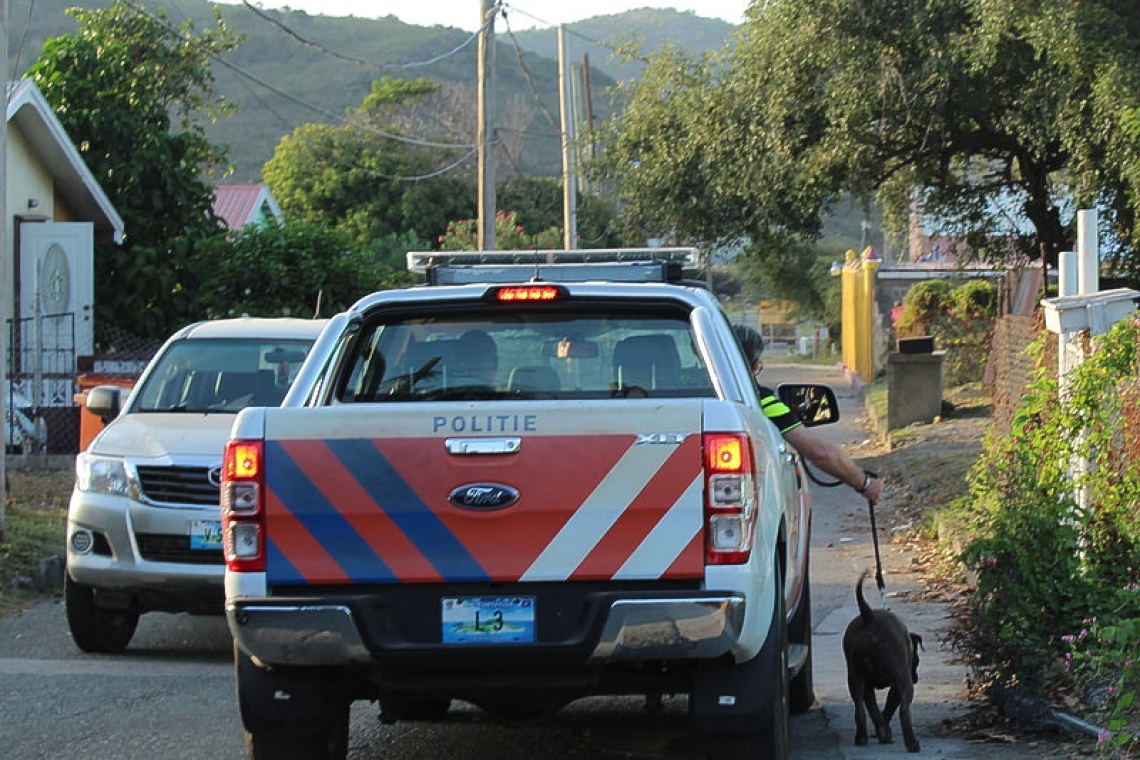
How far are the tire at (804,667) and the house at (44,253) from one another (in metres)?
14.5

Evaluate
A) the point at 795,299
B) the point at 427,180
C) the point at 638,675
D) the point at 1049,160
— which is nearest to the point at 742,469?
the point at 638,675

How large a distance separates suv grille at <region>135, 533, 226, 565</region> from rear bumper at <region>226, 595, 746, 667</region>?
3935mm

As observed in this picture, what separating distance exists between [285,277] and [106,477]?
43.0 ft

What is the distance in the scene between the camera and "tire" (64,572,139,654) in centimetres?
972

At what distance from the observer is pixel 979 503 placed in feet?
33.6

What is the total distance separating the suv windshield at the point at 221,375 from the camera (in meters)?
10.9

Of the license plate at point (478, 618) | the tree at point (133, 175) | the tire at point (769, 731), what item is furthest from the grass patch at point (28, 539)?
the tree at point (133, 175)

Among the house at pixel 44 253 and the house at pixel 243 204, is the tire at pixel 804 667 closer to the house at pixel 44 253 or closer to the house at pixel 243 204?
the house at pixel 44 253

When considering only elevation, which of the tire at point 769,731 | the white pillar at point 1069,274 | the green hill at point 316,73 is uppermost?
the green hill at point 316,73

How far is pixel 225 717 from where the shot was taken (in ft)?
26.3

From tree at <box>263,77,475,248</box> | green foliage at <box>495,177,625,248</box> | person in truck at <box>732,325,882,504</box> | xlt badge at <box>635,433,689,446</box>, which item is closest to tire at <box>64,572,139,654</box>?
person in truck at <box>732,325,882,504</box>

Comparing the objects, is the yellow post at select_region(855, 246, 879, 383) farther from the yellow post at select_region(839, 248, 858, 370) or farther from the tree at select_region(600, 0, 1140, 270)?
the tree at select_region(600, 0, 1140, 270)

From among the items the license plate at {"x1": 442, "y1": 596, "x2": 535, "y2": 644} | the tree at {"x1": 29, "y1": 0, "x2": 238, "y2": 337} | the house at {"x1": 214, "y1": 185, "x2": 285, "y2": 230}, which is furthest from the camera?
the house at {"x1": 214, "y1": 185, "x2": 285, "y2": 230}

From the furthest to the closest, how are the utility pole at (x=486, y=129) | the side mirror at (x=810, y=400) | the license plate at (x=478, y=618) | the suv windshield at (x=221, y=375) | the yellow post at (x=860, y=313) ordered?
the yellow post at (x=860, y=313)
the utility pole at (x=486, y=129)
the suv windshield at (x=221, y=375)
the side mirror at (x=810, y=400)
the license plate at (x=478, y=618)
